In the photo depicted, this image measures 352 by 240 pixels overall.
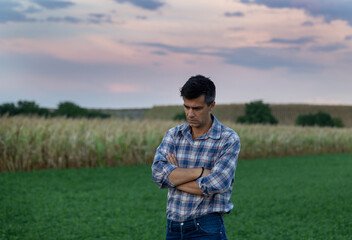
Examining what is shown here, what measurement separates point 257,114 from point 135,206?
45201mm

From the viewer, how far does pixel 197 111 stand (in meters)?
3.11

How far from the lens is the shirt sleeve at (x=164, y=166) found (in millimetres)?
3238

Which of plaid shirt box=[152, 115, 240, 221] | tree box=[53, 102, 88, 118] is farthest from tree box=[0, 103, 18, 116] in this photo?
plaid shirt box=[152, 115, 240, 221]

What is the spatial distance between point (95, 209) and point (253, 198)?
3.72 meters

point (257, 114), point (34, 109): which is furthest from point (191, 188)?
point (257, 114)

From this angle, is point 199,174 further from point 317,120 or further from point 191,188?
point 317,120

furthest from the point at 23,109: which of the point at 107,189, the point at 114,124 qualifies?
the point at 107,189

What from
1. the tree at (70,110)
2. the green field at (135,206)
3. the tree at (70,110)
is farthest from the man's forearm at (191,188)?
the tree at (70,110)

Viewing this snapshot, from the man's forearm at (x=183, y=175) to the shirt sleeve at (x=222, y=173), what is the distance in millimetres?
72

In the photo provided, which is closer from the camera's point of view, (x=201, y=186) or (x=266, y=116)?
(x=201, y=186)

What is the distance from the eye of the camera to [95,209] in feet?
28.6

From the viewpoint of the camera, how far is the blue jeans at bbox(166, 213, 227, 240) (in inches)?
120

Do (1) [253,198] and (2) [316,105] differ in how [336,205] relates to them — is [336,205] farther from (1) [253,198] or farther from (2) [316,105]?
(2) [316,105]

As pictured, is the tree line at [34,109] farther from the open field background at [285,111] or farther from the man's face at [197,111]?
the man's face at [197,111]
